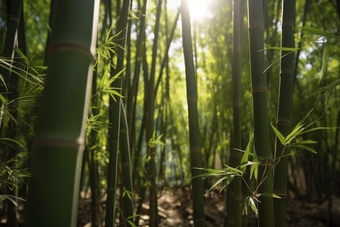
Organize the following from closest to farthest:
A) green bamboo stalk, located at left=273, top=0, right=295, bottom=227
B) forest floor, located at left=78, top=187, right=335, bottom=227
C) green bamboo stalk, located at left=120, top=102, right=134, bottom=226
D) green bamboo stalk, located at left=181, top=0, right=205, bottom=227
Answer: green bamboo stalk, located at left=273, top=0, right=295, bottom=227 < green bamboo stalk, located at left=181, top=0, right=205, bottom=227 < green bamboo stalk, located at left=120, top=102, right=134, bottom=226 < forest floor, located at left=78, top=187, right=335, bottom=227

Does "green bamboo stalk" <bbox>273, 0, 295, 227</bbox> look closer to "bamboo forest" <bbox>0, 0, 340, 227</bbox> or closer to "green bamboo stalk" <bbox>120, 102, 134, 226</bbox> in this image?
"bamboo forest" <bbox>0, 0, 340, 227</bbox>

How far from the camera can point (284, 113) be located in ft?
3.96

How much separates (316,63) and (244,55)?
1108 millimetres

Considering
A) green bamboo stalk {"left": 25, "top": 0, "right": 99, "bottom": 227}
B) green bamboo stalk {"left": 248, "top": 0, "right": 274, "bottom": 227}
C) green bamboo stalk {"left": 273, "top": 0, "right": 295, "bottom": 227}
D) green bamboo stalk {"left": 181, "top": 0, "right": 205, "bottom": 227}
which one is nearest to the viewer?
green bamboo stalk {"left": 25, "top": 0, "right": 99, "bottom": 227}

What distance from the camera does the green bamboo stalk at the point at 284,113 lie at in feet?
3.81

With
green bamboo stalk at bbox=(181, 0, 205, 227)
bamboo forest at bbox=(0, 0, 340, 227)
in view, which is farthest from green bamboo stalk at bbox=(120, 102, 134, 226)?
green bamboo stalk at bbox=(181, 0, 205, 227)

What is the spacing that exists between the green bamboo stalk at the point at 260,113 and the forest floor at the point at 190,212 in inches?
94.0

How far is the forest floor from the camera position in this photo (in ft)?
11.8

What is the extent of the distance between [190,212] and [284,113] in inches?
116

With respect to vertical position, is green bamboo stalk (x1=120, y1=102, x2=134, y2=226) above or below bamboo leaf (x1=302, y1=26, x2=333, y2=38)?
below

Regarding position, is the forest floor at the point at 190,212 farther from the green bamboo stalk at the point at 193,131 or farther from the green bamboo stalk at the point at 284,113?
A: the green bamboo stalk at the point at 284,113

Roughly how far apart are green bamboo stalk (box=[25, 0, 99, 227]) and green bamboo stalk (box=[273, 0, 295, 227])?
0.77 metres

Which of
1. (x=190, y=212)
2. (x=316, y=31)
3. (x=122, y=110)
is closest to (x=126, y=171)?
(x=122, y=110)

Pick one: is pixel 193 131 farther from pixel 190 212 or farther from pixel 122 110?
pixel 190 212
